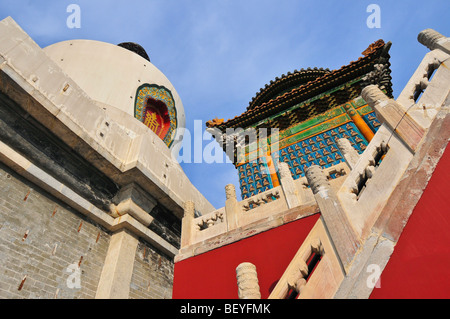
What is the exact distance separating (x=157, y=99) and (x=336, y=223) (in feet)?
34.5

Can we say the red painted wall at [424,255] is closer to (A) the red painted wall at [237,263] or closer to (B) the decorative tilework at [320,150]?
(A) the red painted wall at [237,263]

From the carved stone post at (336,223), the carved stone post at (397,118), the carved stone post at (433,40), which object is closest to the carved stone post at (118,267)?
the carved stone post at (336,223)

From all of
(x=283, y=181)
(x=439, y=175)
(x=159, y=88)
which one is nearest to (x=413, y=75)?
(x=439, y=175)

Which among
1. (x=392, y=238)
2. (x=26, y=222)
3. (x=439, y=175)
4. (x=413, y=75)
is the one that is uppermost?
(x=413, y=75)

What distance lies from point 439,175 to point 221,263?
3.67 m

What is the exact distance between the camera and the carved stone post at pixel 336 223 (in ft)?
10.1

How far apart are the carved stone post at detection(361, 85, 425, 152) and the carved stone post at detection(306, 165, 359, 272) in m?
1.13

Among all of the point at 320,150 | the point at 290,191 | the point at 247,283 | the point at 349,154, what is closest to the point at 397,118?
the point at 349,154

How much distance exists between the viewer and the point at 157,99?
12.6m

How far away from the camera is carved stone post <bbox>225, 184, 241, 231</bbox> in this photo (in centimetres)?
611

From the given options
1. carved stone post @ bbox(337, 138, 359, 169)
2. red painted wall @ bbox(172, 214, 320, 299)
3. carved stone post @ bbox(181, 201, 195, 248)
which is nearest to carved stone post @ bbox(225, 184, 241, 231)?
red painted wall @ bbox(172, 214, 320, 299)

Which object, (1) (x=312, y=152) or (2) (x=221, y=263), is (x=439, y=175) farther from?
(1) (x=312, y=152)

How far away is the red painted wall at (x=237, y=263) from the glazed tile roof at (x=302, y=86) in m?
5.94

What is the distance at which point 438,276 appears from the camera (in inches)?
106
